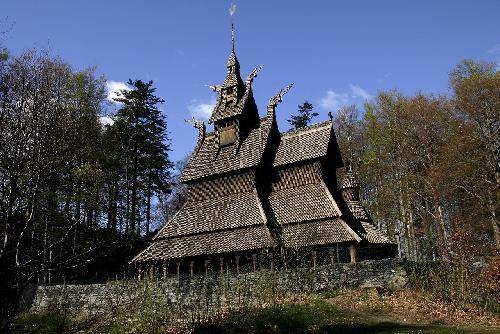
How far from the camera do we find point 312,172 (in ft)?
91.3

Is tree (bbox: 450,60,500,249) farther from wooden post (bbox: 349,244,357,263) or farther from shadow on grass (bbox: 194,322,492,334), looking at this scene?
shadow on grass (bbox: 194,322,492,334)

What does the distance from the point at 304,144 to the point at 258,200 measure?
5078 millimetres

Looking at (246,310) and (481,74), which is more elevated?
(481,74)

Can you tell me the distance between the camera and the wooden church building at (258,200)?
24469 mm

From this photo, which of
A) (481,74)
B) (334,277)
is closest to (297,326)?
(334,277)

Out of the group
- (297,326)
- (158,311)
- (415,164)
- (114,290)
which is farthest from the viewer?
(415,164)

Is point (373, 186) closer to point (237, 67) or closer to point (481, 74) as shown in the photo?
point (481, 74)

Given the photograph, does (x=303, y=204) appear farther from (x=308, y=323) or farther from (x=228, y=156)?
(x=308, y=323)

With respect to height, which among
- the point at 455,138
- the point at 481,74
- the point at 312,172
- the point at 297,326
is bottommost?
the point at 297,326

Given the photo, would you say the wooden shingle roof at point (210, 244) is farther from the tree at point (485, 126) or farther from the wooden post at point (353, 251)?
the tree at point (485, 126)

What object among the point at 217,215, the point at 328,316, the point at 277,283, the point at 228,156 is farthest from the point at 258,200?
the point at 328,316

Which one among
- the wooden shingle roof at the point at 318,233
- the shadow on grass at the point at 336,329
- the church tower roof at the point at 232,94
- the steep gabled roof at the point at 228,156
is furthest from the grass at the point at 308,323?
the church tower roof at the point at 232,94

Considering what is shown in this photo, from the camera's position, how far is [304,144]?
29156 millimetres

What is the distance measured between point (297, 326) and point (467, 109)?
23.1 meters
